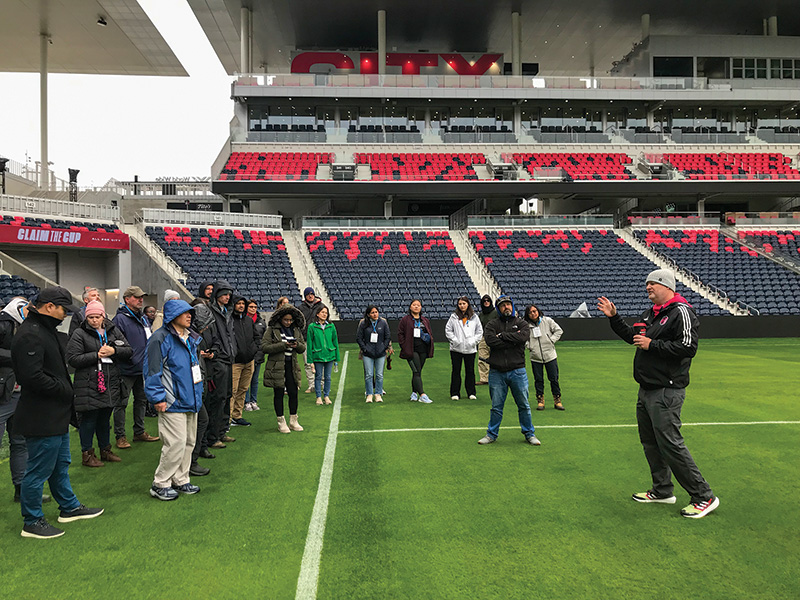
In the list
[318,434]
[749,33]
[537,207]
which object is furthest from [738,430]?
[749,33]

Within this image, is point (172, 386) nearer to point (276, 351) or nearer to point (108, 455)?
point (108, 455)

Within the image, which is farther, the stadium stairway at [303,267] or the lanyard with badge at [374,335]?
the stadium stairway at [303,267]

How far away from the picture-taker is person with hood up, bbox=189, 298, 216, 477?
5855 millimetres

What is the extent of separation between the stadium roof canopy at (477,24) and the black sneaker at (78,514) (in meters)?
34.6

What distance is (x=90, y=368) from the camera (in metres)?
5.99

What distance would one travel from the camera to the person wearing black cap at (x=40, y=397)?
168 inches

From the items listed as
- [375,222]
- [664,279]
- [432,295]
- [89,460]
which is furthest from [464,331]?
[375,222]

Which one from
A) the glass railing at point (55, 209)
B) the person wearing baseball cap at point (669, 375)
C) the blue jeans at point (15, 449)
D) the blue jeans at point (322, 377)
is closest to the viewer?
the person wearing baseball cap at point (669, 375)

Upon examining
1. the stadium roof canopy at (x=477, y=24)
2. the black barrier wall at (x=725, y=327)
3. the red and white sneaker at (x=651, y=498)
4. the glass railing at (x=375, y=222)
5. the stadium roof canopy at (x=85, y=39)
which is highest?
the stadium roof canopy at (x=477, y=24)

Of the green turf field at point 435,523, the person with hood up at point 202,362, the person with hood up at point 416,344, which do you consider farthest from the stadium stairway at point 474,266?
the person with hood up at point 202,362

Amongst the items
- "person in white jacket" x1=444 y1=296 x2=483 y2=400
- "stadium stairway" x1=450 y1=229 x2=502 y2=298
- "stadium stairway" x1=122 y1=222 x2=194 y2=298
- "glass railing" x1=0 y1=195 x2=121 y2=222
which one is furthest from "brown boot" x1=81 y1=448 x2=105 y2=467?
"stadium stairway" x1=450 y1=229 x2=502 y2=298

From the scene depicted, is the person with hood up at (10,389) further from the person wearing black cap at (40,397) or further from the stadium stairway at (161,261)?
the stadium stairway at (161,261)

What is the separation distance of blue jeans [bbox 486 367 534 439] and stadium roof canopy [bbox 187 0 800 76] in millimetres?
32815

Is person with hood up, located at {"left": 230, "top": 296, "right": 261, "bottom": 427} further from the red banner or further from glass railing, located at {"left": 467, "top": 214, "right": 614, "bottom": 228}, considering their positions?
glass railing, located at {"left": 467, "top": 214, "right": 614, "bottom": 228}
